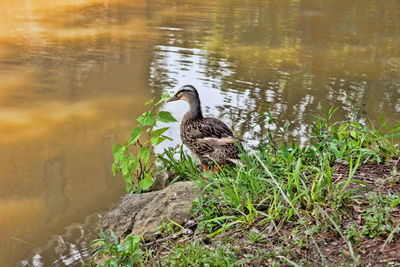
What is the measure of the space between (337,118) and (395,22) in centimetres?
1032

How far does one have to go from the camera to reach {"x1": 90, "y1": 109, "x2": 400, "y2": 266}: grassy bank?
9.73 feet

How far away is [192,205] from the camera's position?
401cm

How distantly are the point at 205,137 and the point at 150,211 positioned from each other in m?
1.32

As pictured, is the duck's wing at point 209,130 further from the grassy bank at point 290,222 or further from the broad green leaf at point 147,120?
the grassy bank at point 290,222

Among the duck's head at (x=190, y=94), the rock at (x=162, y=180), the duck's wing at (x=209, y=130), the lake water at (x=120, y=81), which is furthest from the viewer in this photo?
the duck's head at (x=190, y=94)

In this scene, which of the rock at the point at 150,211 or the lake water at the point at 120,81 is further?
the lake water at the point at 120,81

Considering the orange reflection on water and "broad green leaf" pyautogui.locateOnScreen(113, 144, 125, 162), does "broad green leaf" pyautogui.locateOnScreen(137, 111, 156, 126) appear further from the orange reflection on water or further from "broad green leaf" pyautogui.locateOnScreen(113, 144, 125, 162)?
the orange reflection on water

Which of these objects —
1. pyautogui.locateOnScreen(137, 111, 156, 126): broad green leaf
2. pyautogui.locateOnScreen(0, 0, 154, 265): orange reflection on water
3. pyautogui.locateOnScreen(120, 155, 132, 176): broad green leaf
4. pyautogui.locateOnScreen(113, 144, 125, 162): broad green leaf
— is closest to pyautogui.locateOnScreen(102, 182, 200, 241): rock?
pyautogui.locateOnScreen(120, 155, 132, 176): broad green leaf

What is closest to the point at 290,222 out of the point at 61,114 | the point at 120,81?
the point at 61,114

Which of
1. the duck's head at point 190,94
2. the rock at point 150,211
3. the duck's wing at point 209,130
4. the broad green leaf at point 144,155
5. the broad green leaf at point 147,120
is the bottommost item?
the rock at point 150,211

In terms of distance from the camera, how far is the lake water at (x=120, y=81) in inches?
200

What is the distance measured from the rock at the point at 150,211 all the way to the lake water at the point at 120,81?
12.0 inches

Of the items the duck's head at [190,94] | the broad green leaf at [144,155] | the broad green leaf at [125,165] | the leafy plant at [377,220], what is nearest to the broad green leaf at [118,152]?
the broad green leaf at [125,165]

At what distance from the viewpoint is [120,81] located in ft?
29.2
